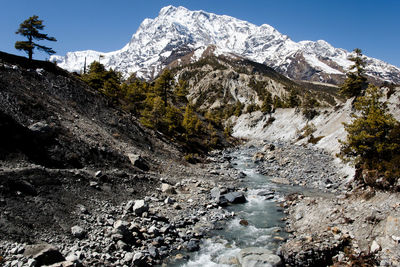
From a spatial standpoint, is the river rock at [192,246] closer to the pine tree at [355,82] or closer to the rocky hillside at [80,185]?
the rocky hillside at [80,185]

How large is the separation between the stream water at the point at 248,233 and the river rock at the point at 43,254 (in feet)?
22.8

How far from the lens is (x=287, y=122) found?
103875 mm

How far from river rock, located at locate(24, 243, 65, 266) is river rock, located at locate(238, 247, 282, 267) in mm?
10601

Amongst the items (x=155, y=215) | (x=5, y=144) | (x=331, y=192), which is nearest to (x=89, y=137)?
(x=5, y=144)

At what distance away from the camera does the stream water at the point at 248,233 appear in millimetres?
16547

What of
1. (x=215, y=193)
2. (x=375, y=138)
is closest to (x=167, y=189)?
(x=215, y=193)

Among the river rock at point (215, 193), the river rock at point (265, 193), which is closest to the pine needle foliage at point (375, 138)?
the river rock at point (265, 193)

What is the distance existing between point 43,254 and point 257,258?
Answer: 477 inches

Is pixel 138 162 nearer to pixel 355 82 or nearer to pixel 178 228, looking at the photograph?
pixel 178 228

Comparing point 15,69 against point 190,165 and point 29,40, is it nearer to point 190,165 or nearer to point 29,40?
point 29,40

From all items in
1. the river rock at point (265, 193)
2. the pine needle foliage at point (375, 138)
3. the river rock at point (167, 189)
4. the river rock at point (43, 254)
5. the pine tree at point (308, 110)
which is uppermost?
the pine tree at point (308, 110)

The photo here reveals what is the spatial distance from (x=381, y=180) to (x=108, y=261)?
21317mm

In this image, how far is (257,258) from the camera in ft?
49.8

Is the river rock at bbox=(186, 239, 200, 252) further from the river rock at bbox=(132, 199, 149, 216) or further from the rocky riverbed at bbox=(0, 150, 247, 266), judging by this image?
the river rock at bbox=(132, 199, 149, 216)
